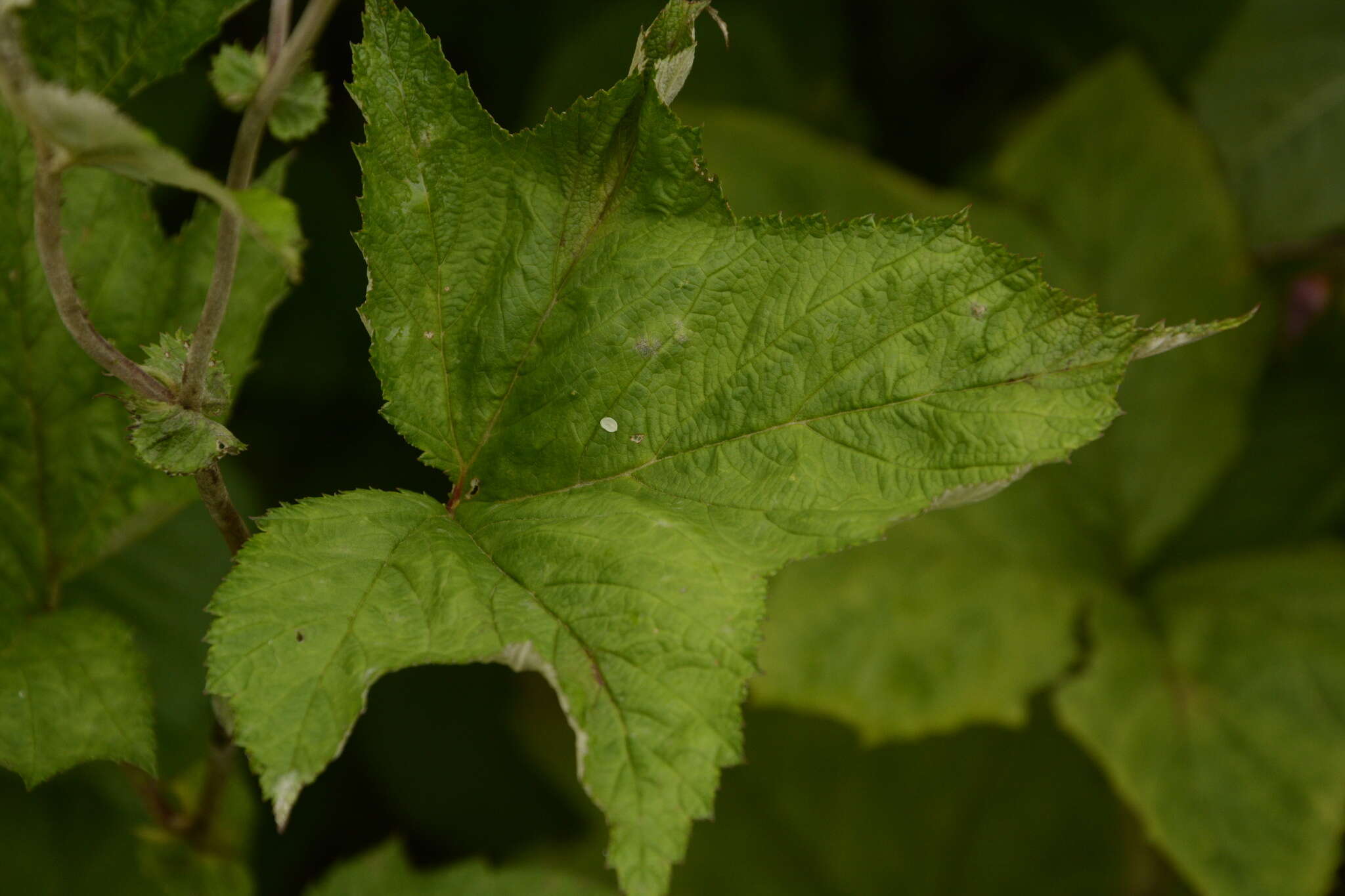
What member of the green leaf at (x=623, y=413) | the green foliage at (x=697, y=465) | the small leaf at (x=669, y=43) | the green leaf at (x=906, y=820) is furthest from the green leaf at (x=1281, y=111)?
the small leaf at (x=669, y=43)

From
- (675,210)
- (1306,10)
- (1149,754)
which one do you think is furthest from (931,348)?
(1306,10)

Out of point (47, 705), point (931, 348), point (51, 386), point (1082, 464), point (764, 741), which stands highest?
point (931, 348)

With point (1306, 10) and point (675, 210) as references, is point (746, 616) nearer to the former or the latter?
point (675, 210)

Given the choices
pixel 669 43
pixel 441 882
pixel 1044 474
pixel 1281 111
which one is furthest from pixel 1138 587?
pixel 669 43

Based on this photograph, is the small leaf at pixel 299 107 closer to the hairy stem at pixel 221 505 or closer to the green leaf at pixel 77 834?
the hairy stem at pixel 221 505

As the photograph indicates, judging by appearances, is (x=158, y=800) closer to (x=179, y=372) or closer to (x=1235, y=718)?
(x=179, y=372)
